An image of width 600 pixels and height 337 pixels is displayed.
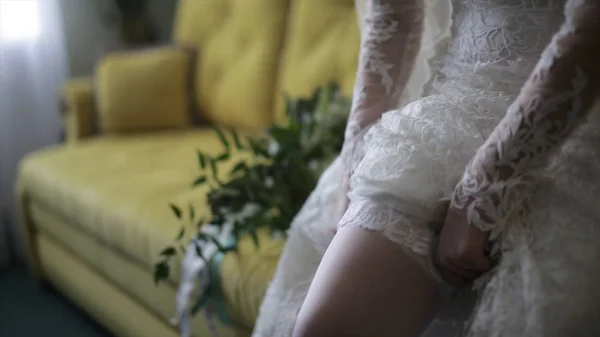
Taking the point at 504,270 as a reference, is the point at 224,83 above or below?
below

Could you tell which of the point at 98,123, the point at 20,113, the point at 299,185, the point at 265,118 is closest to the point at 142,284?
the point at 299,185

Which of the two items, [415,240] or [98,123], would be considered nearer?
[415,240]

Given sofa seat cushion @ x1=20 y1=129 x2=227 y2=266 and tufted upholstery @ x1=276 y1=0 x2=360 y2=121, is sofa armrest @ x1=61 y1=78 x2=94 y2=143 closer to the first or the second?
sofa seat cushion @ x1=20 y1=129 x2=227 y2=266

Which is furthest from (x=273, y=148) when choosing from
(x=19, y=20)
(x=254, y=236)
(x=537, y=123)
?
(x=19, y=20)

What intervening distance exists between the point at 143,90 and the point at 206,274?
1042mm

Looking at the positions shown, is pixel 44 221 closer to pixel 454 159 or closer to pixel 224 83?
pixel 224 83

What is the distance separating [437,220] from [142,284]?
3.08 ft

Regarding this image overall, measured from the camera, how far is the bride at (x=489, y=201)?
671 mm

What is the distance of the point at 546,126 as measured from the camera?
69 cm

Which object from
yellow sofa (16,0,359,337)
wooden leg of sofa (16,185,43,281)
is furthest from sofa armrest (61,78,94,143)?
wooden leg of sofa (16,185,43,281)

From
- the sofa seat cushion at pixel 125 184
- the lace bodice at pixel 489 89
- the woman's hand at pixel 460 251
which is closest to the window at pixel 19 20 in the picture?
the sofa seat cushion at pixel 125 184

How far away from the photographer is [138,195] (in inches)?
61.6

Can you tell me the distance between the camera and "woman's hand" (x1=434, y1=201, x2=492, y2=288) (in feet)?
2.31

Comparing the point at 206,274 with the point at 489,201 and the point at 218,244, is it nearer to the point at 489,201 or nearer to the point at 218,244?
the point at 218,244
